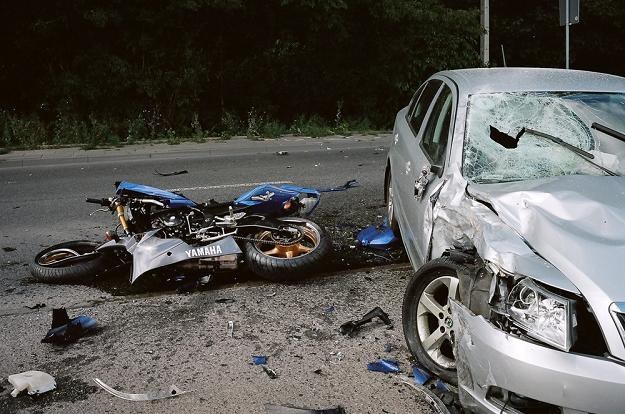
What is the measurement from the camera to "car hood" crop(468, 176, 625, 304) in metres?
2.84

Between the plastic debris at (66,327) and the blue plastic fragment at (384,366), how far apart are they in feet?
6.40

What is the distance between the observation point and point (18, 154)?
13219 mm

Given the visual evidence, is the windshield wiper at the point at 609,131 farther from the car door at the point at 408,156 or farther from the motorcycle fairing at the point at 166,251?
the motorcycle fairing at the point at 166,251

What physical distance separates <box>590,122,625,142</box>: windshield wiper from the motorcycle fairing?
268 centimetres

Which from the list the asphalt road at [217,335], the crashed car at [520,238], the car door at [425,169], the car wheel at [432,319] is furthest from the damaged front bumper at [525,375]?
the car door at [425,169]

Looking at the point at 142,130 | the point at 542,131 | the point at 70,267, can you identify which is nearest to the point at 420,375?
the point at 542,131

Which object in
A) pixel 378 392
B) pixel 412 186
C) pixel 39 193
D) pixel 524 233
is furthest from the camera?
pixel 39 193

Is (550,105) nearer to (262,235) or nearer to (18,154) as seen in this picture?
(262,235)

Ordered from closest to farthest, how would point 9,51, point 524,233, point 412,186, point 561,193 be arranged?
point 524,233 → point 561,193 → point 412,186 → point 9,51

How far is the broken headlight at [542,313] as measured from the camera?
2.80 meters

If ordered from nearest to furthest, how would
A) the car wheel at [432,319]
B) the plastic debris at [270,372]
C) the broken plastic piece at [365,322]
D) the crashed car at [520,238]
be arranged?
the crashed car at [520,238] → the car wheel at [432,319] → the plastic debris at [270,372] → the broken plastic piece at [365,322]

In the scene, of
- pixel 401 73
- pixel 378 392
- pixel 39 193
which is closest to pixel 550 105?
pixel 378 392

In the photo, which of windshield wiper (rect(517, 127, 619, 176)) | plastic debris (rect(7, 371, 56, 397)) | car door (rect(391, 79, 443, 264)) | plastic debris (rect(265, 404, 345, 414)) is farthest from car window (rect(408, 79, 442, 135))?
plastic debris (rect(7, 371, 56, 397))

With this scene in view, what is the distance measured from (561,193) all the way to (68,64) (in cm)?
1544
